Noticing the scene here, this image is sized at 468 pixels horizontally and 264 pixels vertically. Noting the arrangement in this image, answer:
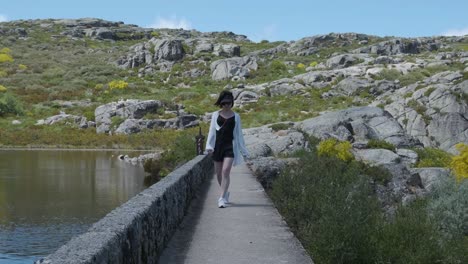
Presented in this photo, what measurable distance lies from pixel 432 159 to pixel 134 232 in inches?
947

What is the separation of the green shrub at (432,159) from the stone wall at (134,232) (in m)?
19.4

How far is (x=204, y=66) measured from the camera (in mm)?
83188

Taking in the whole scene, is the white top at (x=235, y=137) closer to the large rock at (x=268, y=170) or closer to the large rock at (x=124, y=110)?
the large rock at (x=268, y=170)

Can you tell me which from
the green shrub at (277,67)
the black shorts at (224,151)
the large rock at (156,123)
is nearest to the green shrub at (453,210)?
the black shorts at (224,151)

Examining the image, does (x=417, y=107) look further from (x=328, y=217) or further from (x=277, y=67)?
(x=277, y=67)

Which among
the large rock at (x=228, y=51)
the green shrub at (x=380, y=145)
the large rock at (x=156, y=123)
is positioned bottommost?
the green shrub at (x=380, y=145)

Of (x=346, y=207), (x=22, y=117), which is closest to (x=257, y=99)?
(x=22, y=117)

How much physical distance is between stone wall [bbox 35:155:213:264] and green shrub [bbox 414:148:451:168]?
1938 cm

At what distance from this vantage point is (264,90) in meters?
64.3

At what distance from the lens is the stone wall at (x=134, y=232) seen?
162 inches

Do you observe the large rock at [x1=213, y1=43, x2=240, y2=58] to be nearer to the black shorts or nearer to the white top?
the white top

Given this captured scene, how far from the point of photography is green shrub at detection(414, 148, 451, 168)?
26062mm

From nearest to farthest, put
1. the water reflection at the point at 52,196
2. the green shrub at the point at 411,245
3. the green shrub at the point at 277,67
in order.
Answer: the green shrub at the point at 411,245, the water reflection at the point at 52,196, the green shrub at the point at 277,67

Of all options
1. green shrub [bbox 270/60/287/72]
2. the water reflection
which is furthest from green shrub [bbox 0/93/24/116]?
green shrub [bbox 270/60/287/72]
